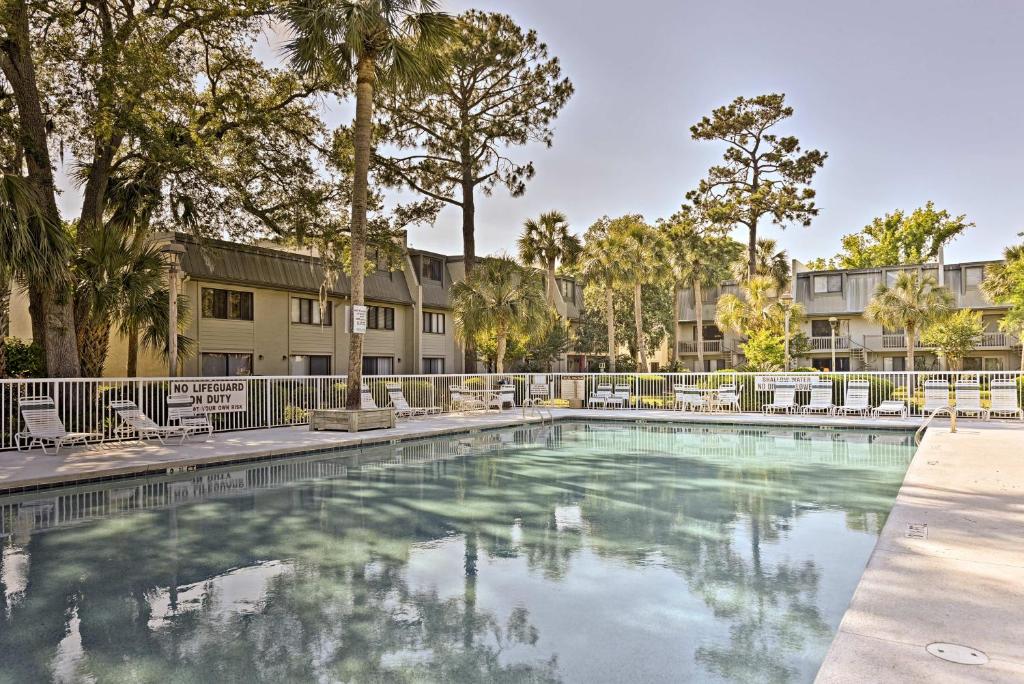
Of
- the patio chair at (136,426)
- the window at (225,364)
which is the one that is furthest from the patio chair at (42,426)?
the window at (225,364)

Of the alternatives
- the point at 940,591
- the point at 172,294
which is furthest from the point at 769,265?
Result: the point at 940,591

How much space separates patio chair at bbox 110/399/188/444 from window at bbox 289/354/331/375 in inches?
514

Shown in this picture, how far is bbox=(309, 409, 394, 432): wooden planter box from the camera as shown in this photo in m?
15.1

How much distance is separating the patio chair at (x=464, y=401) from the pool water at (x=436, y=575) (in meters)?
9.71

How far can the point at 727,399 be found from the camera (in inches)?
798

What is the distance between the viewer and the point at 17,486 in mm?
8914

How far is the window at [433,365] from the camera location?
32375 mm

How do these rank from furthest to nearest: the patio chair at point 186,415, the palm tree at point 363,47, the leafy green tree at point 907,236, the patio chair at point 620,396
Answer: the leafy green tree at point 907,236, the patio chair at point 620,396, the palm tree at point 363,47, the patio chair at point 186,415

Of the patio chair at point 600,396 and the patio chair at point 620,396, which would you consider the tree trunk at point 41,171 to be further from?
the patio chair at point 620,396

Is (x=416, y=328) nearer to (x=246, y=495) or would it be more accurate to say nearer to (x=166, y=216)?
(x=166, y=216)

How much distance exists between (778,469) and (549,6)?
13030mm

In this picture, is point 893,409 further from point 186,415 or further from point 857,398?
point 186,415

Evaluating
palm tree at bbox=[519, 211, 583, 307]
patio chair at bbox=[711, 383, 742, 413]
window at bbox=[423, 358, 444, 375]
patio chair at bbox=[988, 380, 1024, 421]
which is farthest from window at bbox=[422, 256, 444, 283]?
patio chair at bbox=[988, 380, 1024, 421]

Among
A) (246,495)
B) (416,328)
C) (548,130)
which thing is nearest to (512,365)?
(416,328)
